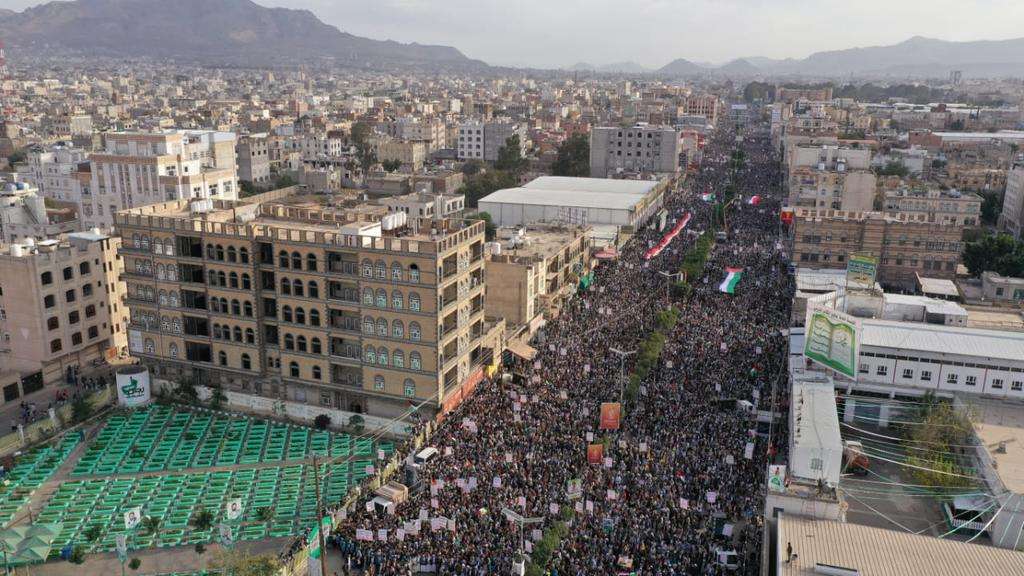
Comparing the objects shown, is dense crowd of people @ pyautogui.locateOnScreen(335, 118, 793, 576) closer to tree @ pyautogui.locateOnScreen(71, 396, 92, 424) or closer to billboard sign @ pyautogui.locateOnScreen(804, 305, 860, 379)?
billboard sign @ pyautogui.locateOnScreen(804, 305, 860, 379)

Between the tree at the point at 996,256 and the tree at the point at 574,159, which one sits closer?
the tree at the point at 996,256

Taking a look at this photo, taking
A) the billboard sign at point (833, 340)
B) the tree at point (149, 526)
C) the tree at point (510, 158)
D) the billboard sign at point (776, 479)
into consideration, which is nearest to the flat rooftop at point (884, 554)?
the billboard sign at point (776, 479)

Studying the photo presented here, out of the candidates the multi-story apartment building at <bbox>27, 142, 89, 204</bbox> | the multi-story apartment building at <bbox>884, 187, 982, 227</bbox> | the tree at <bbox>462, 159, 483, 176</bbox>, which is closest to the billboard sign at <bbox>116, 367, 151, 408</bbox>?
the multi-story apartment building at <bbox>27, 142, 89, 204</bbox>

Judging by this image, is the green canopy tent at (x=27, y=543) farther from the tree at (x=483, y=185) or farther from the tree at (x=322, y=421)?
the tree at (x=483, y=185)

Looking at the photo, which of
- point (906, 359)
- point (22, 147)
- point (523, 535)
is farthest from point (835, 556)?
point (22, 147)

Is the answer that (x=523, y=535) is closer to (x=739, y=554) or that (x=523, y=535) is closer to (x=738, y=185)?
(x=739, y=554)

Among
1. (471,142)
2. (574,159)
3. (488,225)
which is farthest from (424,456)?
(471,142)
